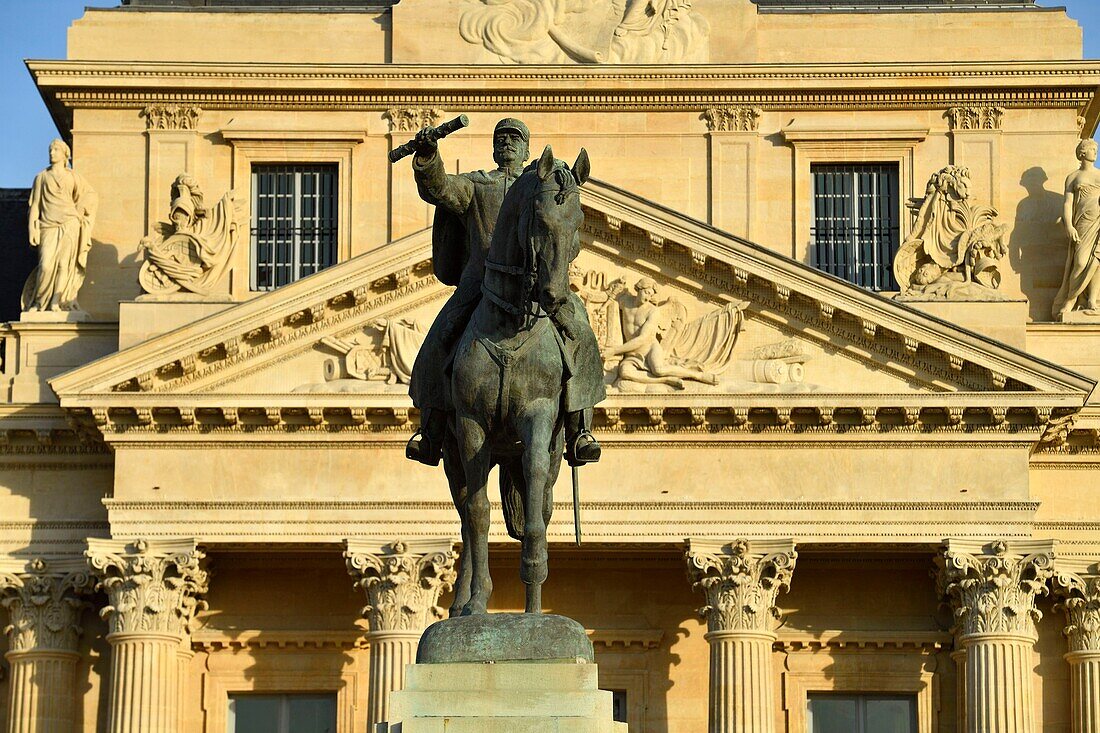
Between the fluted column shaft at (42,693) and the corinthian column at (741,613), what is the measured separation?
33.2 feet

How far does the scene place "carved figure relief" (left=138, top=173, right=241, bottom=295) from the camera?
47.3 metres

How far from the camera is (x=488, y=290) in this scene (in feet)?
61.1

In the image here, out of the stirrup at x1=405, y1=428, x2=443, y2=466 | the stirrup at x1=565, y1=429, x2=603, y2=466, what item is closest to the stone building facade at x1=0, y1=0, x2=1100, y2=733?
the stirrup at x1=405, y1=428, x2=443, y2=466

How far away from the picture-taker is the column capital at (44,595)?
153ft

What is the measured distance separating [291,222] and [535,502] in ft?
111

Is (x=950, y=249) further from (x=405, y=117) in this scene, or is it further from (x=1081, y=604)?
(x=405, y=117)

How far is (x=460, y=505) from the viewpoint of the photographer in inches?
758

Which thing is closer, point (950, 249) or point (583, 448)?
point (583, 448)

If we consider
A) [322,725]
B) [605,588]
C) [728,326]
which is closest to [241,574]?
[322,725]

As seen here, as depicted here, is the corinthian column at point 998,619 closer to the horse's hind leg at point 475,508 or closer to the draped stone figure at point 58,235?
the draped stone figure at point 58,235

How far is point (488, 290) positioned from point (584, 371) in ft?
2.71

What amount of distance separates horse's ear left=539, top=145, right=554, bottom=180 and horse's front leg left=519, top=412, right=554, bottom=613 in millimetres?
1558

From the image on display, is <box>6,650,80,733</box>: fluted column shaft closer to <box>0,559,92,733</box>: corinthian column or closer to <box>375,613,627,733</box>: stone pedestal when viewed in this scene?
<box>0,559,92,733</box>: corinthian column

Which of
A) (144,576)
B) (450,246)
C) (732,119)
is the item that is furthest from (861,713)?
(450,246)
